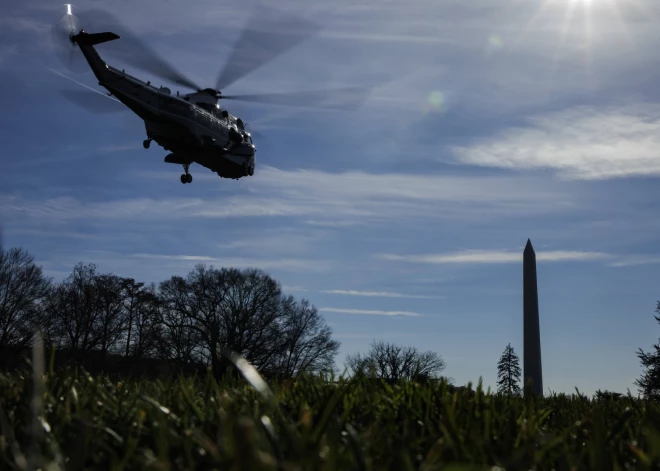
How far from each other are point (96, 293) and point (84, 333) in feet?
11.8

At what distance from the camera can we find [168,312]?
6388 centimetres

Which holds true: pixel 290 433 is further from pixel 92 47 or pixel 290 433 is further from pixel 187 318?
pixel 187 318

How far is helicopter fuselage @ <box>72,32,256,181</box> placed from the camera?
2725 centimetres

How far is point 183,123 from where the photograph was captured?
28.1 m

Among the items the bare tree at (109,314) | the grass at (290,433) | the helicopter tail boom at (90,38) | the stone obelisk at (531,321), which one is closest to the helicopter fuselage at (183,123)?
the helicopter tail boom at (90,38)

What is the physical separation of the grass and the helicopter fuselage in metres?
25.5

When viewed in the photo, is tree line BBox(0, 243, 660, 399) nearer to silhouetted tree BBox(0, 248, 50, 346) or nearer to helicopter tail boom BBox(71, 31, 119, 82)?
silhouetted tree BBox(0, 248, 50, 346)

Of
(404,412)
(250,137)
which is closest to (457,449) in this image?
(404,412)

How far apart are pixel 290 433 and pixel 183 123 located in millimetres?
27512

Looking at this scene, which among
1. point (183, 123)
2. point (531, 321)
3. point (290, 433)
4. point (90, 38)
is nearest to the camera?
point (290, 433)

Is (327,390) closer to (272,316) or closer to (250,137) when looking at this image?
(250,137)

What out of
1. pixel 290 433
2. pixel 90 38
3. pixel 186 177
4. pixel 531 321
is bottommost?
pixel 290 433

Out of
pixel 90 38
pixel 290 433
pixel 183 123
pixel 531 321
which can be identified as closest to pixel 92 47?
pixel 90 38

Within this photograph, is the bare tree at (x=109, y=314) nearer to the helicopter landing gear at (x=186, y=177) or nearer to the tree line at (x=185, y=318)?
the tree line at (x=185, y=318)
